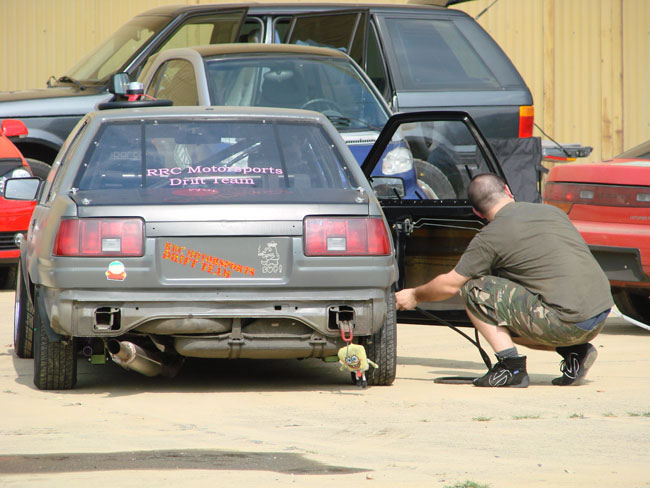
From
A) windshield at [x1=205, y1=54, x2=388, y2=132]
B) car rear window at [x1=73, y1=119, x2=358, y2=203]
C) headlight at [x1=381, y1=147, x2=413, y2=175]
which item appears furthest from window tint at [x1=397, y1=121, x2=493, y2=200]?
car rear window at [x1=73, y1=119, x2=358, y2=203]

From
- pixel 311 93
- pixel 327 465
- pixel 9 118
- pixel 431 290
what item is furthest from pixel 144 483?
pixel 9 118

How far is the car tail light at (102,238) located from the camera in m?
5.36

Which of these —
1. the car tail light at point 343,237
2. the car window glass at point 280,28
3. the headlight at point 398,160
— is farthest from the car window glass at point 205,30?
the car tail light at point 343,237

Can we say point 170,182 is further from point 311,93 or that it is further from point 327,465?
point 311,93

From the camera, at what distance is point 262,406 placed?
213 inches

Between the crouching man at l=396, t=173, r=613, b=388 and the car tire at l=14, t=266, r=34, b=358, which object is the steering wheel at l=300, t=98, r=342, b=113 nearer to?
the car tire at l=14, t=266, r=34, b=358

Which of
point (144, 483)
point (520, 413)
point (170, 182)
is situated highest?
point (170, 182)

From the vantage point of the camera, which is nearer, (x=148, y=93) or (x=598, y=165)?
(x=598, y=165)

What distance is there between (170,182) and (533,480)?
258 centimetres

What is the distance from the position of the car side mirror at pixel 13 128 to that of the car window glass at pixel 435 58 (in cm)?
334

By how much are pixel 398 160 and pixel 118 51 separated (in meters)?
3.48

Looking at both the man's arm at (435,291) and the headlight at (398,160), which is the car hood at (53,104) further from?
the man's arm at (435,291)

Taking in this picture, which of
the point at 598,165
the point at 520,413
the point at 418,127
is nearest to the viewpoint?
the point at 520,413

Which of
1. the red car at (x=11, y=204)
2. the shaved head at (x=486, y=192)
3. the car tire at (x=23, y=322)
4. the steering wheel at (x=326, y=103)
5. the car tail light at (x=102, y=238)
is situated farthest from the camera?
the red car at (x=11, y=204)
